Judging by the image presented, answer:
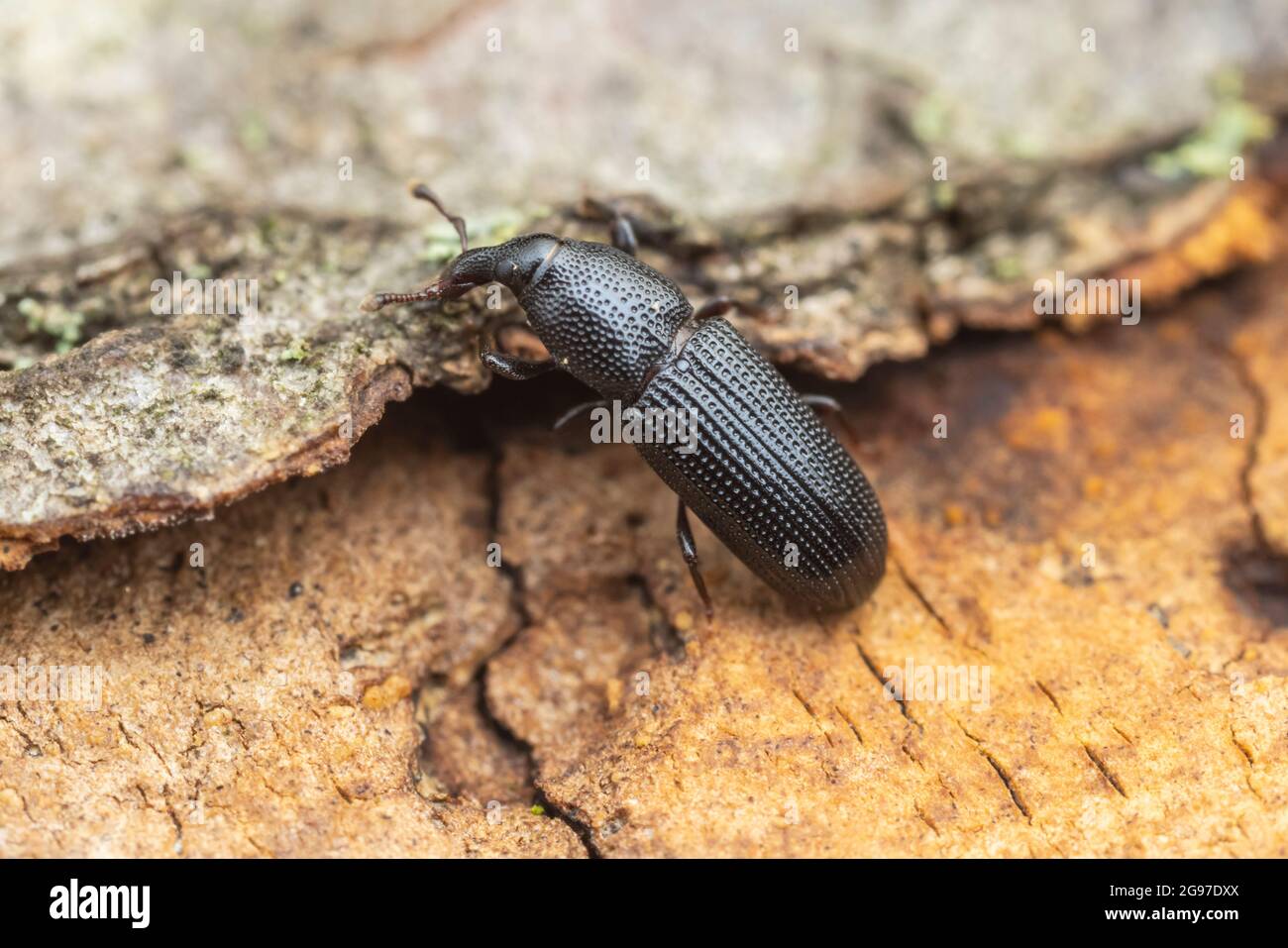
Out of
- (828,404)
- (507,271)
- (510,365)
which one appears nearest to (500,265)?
(507,271)

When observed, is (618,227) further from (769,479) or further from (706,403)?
(769,479)

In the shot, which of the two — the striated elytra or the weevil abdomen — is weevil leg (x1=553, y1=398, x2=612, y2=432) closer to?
the striated elytra

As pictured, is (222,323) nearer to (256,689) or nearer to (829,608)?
(256,689)

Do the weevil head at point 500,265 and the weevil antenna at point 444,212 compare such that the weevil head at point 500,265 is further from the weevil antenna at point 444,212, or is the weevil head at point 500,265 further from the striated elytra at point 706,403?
the weevil antenna at point 444,212

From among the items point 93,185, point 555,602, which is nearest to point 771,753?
point 555,602

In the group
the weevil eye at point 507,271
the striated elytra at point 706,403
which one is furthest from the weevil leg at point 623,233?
the weevil eye at point 507,271

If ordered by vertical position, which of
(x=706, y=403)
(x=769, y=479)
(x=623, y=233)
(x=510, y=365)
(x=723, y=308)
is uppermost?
(x=623, y=233)

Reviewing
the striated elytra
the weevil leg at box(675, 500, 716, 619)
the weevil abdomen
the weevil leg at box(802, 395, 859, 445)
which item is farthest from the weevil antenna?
the weevil leg at box(802, 395, 859, 445)

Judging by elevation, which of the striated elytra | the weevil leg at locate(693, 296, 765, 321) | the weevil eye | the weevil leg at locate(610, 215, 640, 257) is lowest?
the striated elytra
